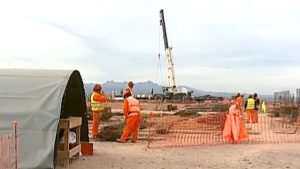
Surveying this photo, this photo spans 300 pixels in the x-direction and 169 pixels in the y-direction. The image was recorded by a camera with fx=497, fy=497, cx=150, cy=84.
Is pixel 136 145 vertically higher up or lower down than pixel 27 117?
lower down

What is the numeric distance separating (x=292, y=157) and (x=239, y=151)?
58.9 inches

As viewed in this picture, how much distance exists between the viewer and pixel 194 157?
1223cm

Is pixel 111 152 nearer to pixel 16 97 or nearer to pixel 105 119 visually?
pixel 16 97

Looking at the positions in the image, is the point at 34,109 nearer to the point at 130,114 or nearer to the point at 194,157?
the point at 194,157

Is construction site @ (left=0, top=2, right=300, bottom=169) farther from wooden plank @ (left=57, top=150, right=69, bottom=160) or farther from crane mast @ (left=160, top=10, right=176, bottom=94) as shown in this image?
crane mast @ (left=160, top=10, right=176, bottom=94)

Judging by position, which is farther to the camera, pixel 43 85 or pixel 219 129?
pixel 219 129

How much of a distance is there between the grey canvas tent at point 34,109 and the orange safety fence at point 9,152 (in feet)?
0.26

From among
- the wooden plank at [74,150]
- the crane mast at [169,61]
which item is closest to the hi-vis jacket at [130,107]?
the wooden plank at [74,150]

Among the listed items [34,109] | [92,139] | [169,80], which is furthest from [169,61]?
[34,109]

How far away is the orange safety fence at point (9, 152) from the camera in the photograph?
8.95 m

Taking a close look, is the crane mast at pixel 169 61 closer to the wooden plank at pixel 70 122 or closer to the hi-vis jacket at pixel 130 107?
the hi-vis jacket at pixel 130 107

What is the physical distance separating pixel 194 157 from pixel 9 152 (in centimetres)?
488

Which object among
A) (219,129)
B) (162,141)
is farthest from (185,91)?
(162,141)

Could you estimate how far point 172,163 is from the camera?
444 inches
